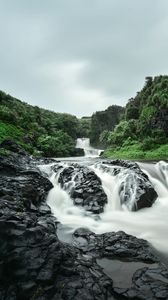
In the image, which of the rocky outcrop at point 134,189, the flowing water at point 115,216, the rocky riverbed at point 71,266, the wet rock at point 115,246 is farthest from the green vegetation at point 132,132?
the rocky riverbed at point 71,266

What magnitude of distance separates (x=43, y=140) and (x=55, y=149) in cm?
202

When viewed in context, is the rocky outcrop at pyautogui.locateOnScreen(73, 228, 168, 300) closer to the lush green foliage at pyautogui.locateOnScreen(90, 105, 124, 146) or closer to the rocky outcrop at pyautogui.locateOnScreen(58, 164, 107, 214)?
the rocky outcrop at pyautogui.locateOnScreen(58, 164, 107, 214)

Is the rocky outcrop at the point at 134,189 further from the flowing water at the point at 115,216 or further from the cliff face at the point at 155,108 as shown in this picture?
the cliff face at the point at 155,108

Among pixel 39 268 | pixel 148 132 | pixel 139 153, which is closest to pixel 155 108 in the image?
pixel 148 132

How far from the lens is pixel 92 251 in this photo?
8.96 meters

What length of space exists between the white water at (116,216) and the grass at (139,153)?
605 inches

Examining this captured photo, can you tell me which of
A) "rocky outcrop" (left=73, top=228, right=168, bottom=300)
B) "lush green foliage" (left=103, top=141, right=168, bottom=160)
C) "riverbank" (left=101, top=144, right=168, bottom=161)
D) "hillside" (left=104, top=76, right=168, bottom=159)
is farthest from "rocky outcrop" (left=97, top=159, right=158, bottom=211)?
"hillside" (left=104, top=76, right=168, bottom=159)

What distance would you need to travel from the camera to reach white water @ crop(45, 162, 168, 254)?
11.2m

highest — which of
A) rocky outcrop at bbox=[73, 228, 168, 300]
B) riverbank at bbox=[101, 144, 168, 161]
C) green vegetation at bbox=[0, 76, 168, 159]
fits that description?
green vegetation at bbox=[0, 76, 168, 159]

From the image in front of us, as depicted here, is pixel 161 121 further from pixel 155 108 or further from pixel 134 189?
pixel 134 189

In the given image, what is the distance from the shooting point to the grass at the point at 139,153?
105ft

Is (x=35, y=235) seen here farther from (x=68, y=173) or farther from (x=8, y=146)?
(x=8, y=146)

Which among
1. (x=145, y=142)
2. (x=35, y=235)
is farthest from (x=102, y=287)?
(x=145, y=142)

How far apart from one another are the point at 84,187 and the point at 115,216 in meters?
2.48
